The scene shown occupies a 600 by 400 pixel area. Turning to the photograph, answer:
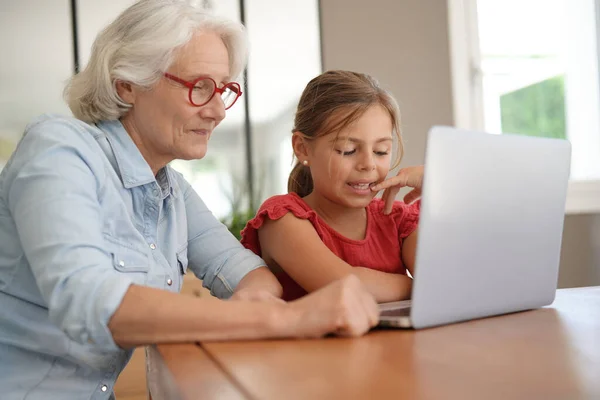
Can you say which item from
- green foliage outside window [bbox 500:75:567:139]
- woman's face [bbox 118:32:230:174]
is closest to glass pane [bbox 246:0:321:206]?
green foliage outside window [bbox 500:75:567:139]

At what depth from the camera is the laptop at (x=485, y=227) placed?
2.69ft

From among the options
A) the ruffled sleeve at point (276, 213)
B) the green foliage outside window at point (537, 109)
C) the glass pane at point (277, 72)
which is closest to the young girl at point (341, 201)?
the ruffled sleeve at point (276, 213)

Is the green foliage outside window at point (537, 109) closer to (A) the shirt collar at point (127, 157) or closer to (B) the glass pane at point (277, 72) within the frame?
(B) the glass pane at point (277, 72)

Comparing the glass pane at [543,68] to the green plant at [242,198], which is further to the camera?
the glass pane at [543,68]

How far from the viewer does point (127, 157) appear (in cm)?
120

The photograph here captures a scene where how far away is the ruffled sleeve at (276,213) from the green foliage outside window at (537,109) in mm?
2620

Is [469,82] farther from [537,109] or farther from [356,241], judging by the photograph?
[356,241]

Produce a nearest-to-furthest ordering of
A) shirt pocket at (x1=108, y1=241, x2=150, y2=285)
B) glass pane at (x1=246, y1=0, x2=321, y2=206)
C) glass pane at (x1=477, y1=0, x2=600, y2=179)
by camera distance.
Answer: shirt pocket at (x1=108, y1=241, x2=150, y2=285) < glass pane at (x1=246, y1=0, x2=321, y2=206) < glass pane at (x1=477, y1=0, x2=600, y2=179)

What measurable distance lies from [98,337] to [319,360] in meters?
0.31

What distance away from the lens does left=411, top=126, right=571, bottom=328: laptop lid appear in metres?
0.82

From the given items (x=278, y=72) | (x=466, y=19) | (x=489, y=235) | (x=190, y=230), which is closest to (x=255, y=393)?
(x=489, y=235)

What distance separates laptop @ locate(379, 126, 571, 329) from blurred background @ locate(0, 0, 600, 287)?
7.25 ft

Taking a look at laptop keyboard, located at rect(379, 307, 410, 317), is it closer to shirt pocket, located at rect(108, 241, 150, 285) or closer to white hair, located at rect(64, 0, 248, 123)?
shirt pocket, located at rect(108, 241, 150, 285)

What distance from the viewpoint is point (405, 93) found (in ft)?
11.7
